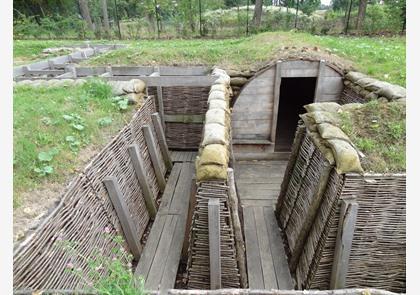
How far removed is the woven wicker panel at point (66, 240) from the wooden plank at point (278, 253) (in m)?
2.25

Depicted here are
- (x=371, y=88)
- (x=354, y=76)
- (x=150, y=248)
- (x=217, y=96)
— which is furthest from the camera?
(x=354, y=76)

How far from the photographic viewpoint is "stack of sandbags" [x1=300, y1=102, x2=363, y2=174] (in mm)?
3104

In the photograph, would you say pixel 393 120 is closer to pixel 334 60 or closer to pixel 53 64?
pixel 334 60

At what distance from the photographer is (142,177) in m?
4.63

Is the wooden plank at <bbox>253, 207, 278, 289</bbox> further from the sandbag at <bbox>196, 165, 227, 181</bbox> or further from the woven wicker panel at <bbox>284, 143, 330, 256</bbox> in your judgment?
the sandbag at <bbox>196, 165, 227, 181</bbox>

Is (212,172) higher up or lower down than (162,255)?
higher up

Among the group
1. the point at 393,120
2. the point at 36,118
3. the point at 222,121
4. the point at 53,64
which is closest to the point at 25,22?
the point at 53,64

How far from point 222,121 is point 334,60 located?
4481 mm

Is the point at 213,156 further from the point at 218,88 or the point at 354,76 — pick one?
the point at 354,76

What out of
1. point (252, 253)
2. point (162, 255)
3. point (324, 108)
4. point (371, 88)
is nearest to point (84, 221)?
point (162, 255)

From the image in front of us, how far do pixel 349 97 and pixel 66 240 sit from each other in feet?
19.7

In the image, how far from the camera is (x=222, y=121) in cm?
378

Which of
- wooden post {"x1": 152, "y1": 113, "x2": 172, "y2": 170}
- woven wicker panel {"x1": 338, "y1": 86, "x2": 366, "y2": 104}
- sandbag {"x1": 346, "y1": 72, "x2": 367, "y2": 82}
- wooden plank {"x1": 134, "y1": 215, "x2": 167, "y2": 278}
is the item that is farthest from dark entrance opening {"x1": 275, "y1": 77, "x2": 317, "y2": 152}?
wooden plank {"x1": 134, "y1": 215, "x2": 167, "y2": 278}

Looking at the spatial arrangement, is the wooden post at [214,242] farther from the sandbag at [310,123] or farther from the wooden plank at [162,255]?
the sandbag at [310,123]
